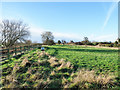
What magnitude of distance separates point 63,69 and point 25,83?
2251mm

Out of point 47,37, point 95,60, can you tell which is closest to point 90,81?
point 95,60

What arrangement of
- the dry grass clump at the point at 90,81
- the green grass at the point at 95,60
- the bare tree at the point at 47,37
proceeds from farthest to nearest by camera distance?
1. the bare tree at the point at 47,37
2. the green grass at the point at 95,60
3. the dry grass clump at the point at 90,81

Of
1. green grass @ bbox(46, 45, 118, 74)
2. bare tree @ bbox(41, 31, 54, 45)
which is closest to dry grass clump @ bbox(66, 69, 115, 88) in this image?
green grass @ bbox(46, 45, 118, 74)

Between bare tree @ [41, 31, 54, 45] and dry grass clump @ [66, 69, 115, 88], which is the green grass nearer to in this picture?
dry grass clump @ [66, 69, 115, 88]

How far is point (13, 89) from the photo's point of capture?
10.5 feet

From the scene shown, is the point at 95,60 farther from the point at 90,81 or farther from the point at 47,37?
the point at 47,37

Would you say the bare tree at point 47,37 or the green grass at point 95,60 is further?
the bare tree at point 47,37

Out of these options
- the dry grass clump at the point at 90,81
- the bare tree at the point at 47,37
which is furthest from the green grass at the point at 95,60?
the bare tree at the point at 47,37

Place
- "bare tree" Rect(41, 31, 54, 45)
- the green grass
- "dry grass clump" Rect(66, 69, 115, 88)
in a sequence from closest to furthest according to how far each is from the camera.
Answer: "dry grass clump" Rect(66, 69, 115, 88) < the green grass < "bare tree" Rect(41, 31, 54, 45)

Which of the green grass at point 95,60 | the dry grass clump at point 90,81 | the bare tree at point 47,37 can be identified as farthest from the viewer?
the bare tree at point 47,37

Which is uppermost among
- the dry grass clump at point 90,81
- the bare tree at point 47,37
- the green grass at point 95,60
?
the bare tree at point 47,37

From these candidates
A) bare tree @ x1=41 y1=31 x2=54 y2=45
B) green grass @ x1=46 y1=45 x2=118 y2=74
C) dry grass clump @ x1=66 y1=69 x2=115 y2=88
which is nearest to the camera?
dry grass clump @ x1=66 y1=69 x2=115 y2=88

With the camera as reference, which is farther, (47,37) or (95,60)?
(47,37)

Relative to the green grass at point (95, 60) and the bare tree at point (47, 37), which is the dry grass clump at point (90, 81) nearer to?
the green grass at point (95, 60)
